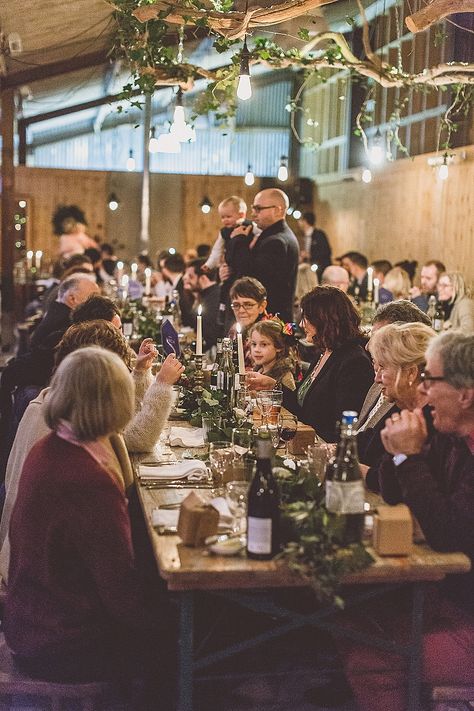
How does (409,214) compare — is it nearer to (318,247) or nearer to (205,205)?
(318,247)

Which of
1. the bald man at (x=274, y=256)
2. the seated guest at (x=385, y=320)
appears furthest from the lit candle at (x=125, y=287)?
the seated guest at (x=385, y=320)

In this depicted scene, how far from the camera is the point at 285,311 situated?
643cm

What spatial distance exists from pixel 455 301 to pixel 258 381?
4191mm

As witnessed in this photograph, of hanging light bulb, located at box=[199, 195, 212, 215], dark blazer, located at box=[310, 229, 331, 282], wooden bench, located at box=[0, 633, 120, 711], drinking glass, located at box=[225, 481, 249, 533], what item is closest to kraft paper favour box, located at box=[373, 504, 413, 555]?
drinking glass, located at box=[225, 481, 249, 533]

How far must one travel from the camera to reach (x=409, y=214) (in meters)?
11.1

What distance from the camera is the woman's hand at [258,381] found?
13.8 ft

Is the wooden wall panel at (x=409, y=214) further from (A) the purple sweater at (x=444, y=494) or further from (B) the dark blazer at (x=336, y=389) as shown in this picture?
(A) the purple sweater at (x=444, y=494)

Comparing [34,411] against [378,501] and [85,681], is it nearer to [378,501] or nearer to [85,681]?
[85,681]

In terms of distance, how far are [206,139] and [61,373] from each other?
1483cm

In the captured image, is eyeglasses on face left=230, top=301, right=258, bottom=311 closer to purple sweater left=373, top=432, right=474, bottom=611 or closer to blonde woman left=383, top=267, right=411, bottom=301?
purple sweater left=373, top=432, right=474, bottom=611

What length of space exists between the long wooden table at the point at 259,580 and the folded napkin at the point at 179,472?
1.79 feet

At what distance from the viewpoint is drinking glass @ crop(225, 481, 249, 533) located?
7.86ft

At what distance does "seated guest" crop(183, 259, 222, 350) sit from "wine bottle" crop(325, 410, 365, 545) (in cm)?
469

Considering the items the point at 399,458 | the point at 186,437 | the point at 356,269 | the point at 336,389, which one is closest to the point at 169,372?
the point at 186,437
